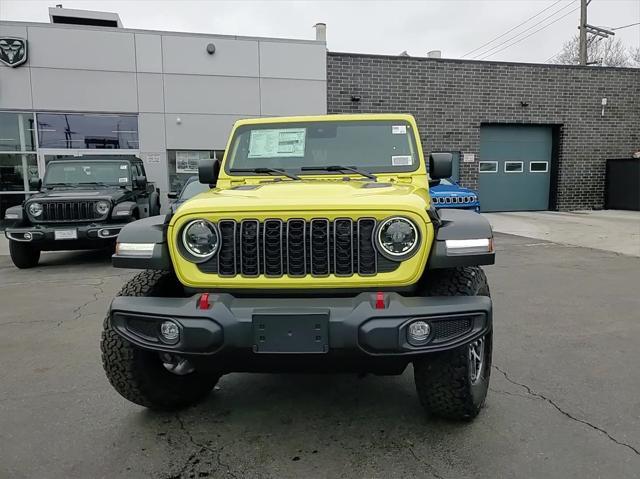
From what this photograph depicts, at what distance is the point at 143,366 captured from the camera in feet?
9.75

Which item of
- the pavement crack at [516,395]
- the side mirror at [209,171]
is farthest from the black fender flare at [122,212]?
the pavement crack at [516,395]

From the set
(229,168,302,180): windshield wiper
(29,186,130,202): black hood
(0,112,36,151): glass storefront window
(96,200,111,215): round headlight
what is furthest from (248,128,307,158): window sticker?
(0,112,36,151): glass storefront window

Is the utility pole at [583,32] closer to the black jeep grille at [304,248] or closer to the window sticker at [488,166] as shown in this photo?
the window sticker at [488,166]

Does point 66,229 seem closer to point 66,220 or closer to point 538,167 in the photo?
point 66,220

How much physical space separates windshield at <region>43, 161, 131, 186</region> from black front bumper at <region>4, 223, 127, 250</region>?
4.23 feet

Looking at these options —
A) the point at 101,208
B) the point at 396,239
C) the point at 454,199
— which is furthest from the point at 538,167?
the point at 396,239

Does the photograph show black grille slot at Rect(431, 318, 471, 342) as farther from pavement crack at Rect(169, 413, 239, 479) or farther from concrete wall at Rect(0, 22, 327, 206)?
concrete wall at Rect(0, 22, 327, 206)

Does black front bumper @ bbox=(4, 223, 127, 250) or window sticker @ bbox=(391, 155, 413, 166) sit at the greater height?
window sticker @ bbox=(391, 155, 413, 166)

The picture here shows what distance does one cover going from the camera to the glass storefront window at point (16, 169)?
13750 mm

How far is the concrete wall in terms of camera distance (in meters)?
13.5

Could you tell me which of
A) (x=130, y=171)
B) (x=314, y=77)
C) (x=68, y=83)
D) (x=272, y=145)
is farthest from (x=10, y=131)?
(x=272, y=145)

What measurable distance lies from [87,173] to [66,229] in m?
1.65

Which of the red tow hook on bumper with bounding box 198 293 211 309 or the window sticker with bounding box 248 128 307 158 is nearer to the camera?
the red tow hook on bumper with bounding box 198 293 211 309

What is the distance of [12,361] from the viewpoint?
13.8ft
